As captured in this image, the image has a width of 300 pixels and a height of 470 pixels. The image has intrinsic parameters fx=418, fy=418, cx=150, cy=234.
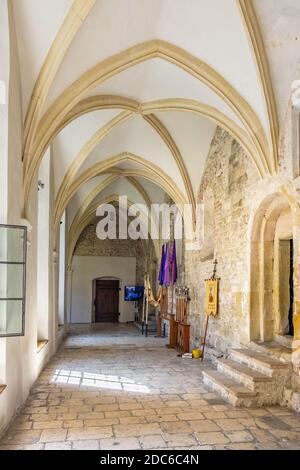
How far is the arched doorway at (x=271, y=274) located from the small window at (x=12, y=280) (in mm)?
3396

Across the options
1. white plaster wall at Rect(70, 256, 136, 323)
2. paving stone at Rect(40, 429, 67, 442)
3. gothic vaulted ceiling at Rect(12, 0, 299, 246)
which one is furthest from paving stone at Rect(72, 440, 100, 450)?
white plaster wall at Rect(70, 256, 136, 323)

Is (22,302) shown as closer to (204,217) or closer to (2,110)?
(2,110)

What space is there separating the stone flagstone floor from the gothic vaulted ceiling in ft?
7.98

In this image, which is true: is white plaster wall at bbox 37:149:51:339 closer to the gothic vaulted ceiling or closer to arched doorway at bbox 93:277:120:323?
Result: the gothic vaulted ceiling

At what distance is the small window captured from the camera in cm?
363

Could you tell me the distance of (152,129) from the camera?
8250 millimetres

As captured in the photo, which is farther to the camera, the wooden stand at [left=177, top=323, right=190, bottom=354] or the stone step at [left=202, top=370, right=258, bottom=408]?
the wooden stand at [left=177, top=323, right=190, bottom=354]

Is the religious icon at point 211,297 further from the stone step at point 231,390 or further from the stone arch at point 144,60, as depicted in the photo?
the stone arch at point 144,60

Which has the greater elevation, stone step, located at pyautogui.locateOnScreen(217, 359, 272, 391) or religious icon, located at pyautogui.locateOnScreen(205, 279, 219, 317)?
religious icon, located at pyautogui.locateOnScreen(205, 279, 219, 317)

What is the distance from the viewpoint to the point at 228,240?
7070 mm

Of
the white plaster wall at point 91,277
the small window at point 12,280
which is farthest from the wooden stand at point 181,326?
the white plaster wall at point 91,277

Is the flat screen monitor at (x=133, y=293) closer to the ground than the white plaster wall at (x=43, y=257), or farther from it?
closer to the ground

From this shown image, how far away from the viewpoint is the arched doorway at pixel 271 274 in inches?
227

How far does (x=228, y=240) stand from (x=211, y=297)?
1.19 meters
